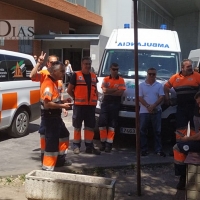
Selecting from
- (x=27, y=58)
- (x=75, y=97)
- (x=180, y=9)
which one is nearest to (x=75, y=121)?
(x=75, y=97)

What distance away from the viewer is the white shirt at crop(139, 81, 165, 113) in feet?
25.3

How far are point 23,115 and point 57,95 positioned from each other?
134 inches

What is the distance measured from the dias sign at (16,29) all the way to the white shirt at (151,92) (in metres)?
13.6

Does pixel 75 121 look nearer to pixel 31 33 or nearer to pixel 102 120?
pixel 102 120

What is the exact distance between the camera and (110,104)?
25.7ft

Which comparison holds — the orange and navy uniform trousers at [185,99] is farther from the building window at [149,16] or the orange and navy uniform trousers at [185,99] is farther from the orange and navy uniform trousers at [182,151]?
the building window at [149,16]

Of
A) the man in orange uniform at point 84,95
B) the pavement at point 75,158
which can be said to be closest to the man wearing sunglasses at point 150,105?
the pavement at point 75,158

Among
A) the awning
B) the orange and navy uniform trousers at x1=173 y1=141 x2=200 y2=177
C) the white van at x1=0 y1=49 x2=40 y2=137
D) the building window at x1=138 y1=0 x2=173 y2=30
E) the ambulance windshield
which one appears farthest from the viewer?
the building window at x1=138 y1=0 x2=173 y2=30

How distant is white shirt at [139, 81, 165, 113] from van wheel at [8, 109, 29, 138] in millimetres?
2800

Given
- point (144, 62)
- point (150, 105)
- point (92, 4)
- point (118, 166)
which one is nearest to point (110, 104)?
point (150, 105)

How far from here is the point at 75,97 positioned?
746 centimetres

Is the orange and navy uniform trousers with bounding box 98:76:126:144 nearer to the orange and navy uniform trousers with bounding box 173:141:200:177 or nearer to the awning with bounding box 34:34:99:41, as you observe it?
the orange and navy uniform trousers with bounding box 173:141:200:177

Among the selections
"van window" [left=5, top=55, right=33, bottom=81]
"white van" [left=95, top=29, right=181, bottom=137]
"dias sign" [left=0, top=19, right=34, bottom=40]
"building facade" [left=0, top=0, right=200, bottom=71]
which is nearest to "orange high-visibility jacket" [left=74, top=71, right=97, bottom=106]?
"white van" [left=95, top=29, right=181, bottom=137]

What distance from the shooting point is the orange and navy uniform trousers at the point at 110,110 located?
7794 mm
